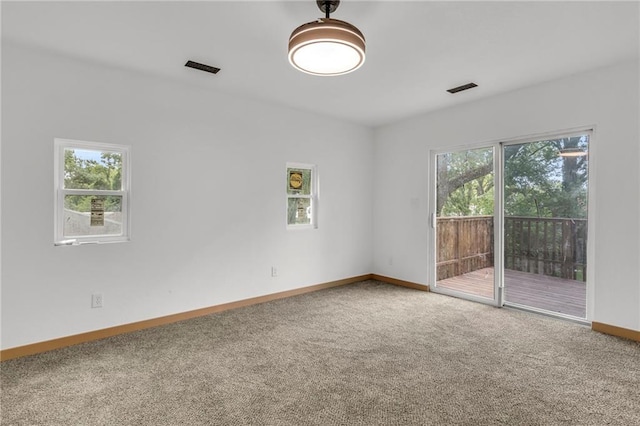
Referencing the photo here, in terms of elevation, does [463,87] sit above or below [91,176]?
above

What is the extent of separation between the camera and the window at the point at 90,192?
2.98m

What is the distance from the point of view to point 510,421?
1891 mm

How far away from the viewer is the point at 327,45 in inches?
83.0

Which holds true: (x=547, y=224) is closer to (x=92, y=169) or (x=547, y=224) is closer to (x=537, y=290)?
(x=537, y=290)

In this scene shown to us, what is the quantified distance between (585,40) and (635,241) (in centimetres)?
187

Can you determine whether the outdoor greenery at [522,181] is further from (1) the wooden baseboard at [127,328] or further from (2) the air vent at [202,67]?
(2) the air vent at [202,67]

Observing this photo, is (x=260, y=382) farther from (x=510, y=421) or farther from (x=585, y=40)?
(x=585, y=40)

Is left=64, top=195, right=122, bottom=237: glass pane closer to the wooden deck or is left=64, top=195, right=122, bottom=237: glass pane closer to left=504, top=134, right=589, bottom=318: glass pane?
the wooden deck

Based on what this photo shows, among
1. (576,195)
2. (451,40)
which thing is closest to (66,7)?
(451,40)

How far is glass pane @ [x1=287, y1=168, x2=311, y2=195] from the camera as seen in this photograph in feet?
15.1

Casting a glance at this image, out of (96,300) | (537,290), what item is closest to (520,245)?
(537,290)

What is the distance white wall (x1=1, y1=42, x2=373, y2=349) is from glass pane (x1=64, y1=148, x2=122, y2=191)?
0.52ft

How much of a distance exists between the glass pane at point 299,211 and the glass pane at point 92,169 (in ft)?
6.89

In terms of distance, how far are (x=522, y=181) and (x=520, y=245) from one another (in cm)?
77
